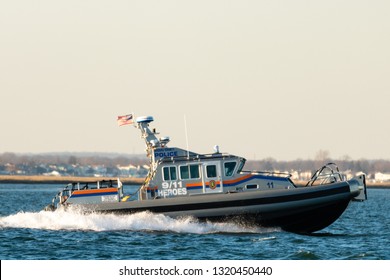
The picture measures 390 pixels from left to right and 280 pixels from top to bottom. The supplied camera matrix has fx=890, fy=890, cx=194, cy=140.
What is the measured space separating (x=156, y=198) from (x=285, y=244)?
5.77 metres

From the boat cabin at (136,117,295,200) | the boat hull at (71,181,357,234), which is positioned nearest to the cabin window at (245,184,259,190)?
the boat cabin at (136,117,295,200)

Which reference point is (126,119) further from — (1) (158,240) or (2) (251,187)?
(1) (158,240)

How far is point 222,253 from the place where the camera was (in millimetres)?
26797

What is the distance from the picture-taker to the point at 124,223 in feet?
106

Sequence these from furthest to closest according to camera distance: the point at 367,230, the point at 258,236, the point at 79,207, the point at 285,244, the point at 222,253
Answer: the point at 367,230 → the point at 79,207 → the point at 258,236 → the point at 285,244 → the point at 222,253

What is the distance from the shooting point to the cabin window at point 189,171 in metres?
32.4

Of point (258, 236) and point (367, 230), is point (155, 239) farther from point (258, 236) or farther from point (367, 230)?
point (367, 230)

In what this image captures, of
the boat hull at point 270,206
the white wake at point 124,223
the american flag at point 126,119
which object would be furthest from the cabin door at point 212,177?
the american flag at point 126,119

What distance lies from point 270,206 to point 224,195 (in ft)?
5.52

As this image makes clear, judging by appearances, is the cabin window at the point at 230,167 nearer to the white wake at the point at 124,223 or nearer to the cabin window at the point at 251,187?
the cabin window at the point at 251,187

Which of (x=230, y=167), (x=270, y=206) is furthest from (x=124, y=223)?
(x=270, y=206)

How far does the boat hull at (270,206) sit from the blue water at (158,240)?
336 mm
